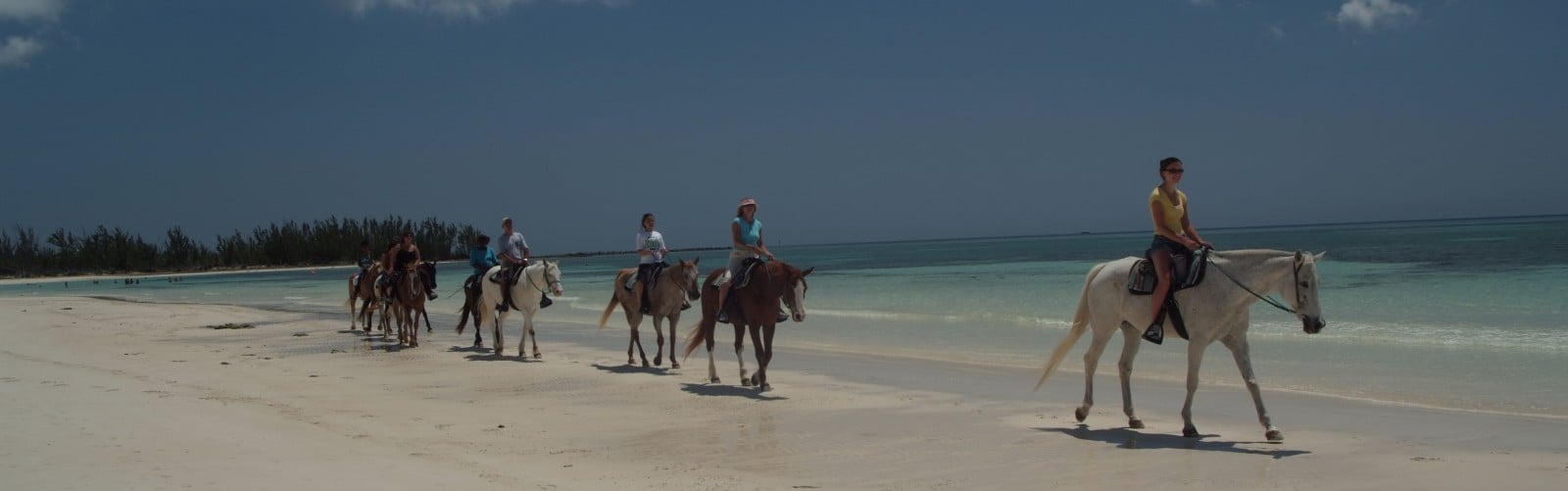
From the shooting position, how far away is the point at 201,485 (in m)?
5.50

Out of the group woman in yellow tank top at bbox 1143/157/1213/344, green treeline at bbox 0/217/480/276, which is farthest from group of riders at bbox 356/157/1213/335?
green treeline at bbox 0/217/480/276

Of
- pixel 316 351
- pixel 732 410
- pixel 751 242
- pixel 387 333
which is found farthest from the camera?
pixel 387 333

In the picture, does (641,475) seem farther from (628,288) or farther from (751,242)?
(628,288)

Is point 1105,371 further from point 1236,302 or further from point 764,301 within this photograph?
point 1236,302

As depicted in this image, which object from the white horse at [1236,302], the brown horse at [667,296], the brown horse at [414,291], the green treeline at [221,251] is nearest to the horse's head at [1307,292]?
the white horse at [1236,302]

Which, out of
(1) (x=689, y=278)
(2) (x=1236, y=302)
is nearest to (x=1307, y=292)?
(2) (x=1236, y=302)

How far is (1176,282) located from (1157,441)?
1.07 metres

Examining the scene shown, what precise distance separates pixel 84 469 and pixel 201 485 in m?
0.91

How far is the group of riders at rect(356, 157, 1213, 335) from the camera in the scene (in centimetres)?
726

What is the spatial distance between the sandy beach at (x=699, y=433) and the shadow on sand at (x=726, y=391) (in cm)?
5

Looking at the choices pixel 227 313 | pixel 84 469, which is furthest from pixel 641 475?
pixel 227 313

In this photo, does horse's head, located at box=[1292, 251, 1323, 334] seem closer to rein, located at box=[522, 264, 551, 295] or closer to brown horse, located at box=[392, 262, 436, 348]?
rein, located at box=[522, 264, 551, 295]

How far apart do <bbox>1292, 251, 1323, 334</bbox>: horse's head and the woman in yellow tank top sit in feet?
1.91

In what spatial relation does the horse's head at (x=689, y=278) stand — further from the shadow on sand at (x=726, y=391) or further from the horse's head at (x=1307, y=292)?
the horse's head at (x=1307, y=292)
